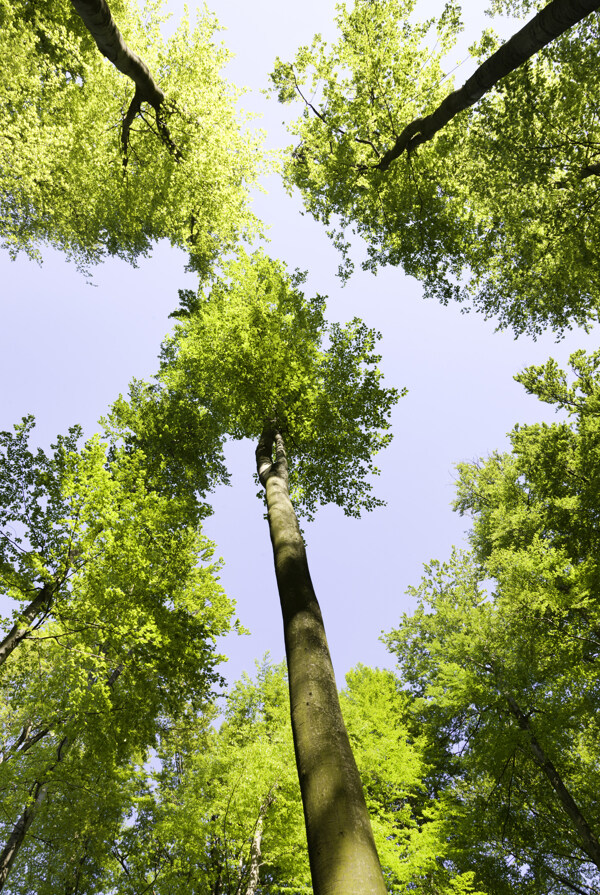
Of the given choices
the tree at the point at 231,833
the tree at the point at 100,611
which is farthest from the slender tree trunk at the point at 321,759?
the tree at the point at 231,833

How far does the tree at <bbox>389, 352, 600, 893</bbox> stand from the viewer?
11.0 meters

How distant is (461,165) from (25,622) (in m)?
13.8

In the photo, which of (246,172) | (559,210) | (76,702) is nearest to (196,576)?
(76,702)

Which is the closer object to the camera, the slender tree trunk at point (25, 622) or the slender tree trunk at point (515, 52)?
the slender tree trunk at point (515, 52)

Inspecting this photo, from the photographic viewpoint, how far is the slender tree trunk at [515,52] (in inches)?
219

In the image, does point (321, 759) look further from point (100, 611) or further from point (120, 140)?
point (120, 140)

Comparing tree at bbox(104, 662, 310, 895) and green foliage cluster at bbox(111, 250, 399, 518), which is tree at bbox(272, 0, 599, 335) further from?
tree at bbox(104, 662, 310, 895)

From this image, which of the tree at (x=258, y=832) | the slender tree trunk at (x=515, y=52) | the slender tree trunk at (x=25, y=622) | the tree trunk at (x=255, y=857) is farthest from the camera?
the tree at (x=258, y=832)

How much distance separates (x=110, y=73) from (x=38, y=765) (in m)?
18.1

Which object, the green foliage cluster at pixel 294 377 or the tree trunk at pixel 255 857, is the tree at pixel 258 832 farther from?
the green foliage cluster at pixel 294 377

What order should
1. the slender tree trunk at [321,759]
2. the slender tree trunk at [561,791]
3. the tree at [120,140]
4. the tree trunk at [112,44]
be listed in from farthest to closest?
1. the tree at [120,140]
2. the slender tree trunk at [561,791]
3. the tree trunk at [112,44]
4. the slender tree trunk at [321,759]

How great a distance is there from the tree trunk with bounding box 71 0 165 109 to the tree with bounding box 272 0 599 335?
144 inches

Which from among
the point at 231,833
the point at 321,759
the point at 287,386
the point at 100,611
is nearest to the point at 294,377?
the point at 287,386

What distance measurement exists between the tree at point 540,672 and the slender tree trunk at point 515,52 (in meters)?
8.41
